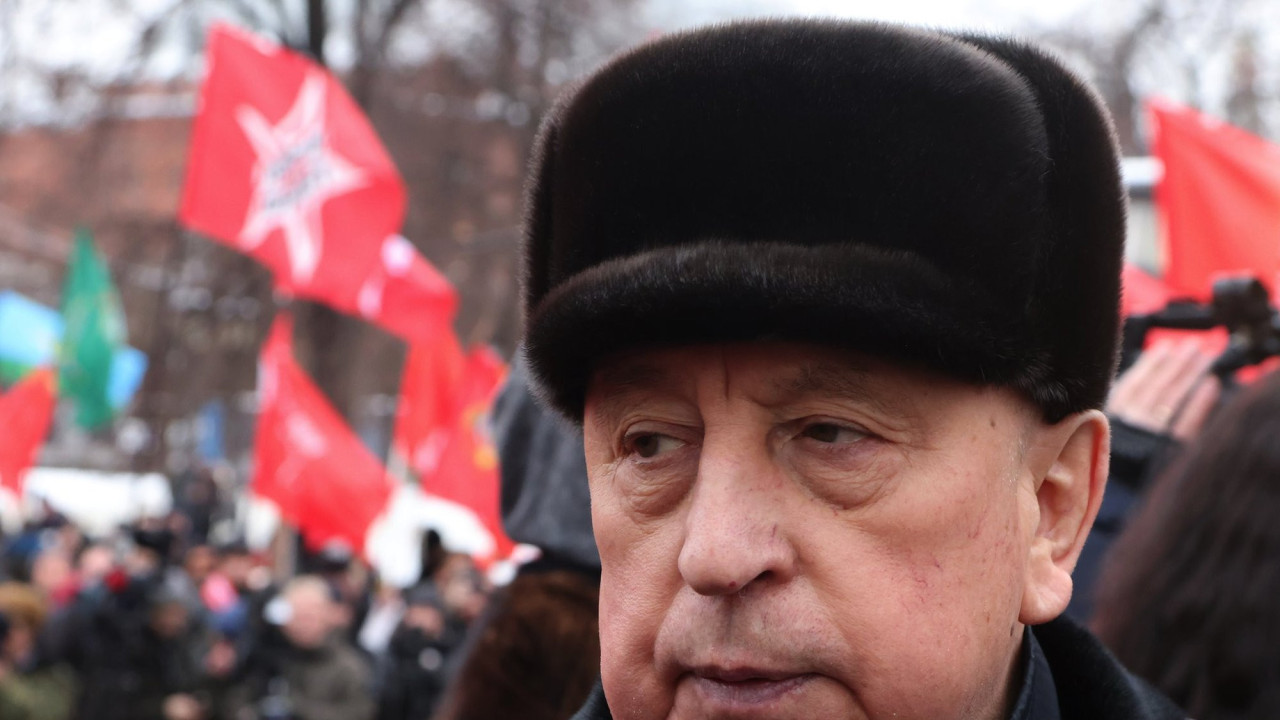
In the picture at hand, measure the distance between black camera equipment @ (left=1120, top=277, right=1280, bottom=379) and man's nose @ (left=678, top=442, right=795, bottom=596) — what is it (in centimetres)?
201

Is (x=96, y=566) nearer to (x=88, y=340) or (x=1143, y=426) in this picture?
(x=88, y=340)

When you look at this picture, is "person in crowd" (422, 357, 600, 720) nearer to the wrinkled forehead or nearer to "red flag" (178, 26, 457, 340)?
the wrinkled forehead

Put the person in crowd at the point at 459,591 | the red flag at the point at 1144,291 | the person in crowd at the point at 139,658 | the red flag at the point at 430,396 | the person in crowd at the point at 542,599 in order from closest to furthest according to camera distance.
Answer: the person in crowd at the point at 542,599
the red flag at the point at 1144,291
the person in crowd at the point at 459,591
the person in crowd at the point at 139,658
the red flag at the point at 430,396

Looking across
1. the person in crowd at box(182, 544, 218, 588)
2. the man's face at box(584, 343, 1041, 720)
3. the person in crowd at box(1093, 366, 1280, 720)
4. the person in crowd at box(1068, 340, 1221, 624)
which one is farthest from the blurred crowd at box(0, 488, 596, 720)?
the man's face at box(584, 343, 1041, 720)

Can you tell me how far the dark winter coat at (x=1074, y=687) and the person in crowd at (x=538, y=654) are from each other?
104cm

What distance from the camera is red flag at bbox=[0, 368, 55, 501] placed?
9.48 metres

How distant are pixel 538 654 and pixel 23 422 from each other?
306 inches

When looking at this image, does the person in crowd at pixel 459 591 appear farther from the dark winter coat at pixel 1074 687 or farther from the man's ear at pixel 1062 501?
the man's ear at pixel 1062 501

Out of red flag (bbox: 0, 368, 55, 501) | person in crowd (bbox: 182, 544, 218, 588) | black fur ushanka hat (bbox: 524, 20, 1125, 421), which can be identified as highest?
black fur ushanka hat (bbox: 524, 20, 1125, 421)

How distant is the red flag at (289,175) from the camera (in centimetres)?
767

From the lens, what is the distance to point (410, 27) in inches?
698

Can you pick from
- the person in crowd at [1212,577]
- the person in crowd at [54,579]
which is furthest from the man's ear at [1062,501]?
the person in crowd at [54,579]

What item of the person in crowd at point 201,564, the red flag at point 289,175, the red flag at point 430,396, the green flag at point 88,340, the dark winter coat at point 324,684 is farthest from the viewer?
the person in crowd at point 201,564

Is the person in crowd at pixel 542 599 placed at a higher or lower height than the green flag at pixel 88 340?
higher
